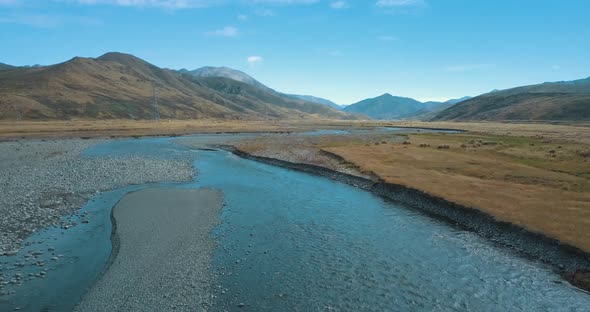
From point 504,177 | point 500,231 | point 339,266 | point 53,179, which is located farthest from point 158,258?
point 504,177

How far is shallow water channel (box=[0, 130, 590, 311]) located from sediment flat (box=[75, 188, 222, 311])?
Result: 3.01 ft

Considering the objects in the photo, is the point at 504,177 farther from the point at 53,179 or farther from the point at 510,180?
the point at 53,179

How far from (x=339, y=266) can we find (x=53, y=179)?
3974 centimetres

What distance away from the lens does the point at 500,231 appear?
2867cm

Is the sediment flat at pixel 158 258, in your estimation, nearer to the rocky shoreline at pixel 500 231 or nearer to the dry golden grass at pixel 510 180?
the rocky shoreline at pixel 500 231

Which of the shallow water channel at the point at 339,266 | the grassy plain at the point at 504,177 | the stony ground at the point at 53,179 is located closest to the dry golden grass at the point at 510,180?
the grassy plain at the point at 504,177

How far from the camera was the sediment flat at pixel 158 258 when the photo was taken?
1856 centimetres

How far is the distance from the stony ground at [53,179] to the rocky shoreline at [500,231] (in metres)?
28.4

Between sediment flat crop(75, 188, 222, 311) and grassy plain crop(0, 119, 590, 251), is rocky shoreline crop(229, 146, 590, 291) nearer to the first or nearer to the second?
grassy plain crop(0, 119, 590, 251)

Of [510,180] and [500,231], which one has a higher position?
[510,180]

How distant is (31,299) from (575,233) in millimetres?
32381

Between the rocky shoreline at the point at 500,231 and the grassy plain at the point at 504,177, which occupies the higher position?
the grassy plain at the point at 504,177

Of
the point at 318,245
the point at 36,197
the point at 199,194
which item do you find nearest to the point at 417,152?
the point at 199,194

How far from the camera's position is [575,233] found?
25.1m
